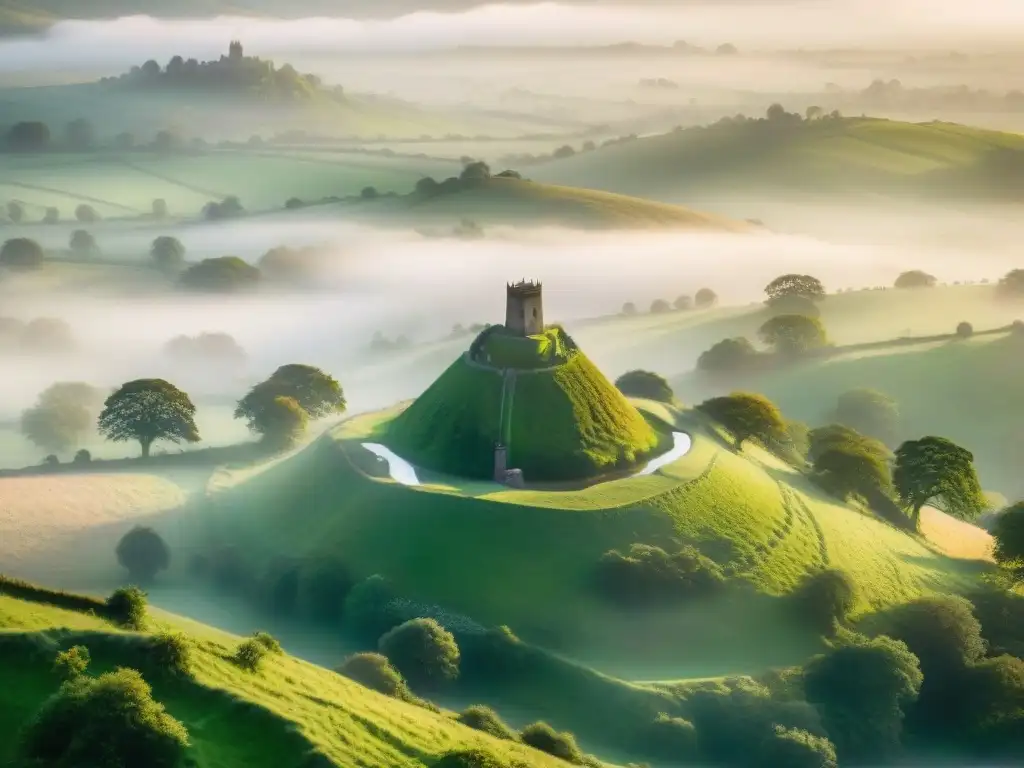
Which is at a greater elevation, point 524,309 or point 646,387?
point 524,309

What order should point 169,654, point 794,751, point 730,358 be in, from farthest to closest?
point 730,358
point 794,751
point 169,654

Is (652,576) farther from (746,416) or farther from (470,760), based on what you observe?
(470,760)

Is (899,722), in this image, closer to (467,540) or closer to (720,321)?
(467,540)

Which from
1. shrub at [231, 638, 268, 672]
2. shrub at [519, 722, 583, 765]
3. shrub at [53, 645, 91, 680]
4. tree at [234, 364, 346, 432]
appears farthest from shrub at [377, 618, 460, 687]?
tree at [234, 364, 346, 432]

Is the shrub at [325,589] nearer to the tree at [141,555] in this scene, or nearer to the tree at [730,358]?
the tree at [141,555]

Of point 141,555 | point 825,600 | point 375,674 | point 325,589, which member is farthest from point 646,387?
point 375,674

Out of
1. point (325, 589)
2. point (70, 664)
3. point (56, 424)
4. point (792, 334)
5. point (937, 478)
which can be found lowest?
point (70, 664)

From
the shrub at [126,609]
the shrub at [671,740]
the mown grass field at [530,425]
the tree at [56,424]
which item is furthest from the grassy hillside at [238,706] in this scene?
the tree at [56,424]
